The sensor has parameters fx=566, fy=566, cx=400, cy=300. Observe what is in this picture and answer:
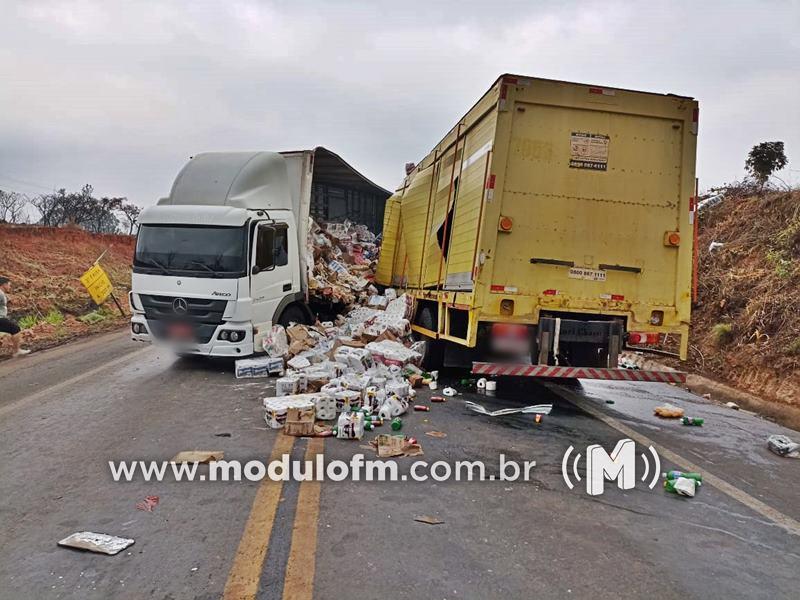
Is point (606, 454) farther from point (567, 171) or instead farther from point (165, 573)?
point (165, 573)

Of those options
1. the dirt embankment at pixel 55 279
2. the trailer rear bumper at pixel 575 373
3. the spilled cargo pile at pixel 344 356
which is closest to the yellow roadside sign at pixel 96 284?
the dirt embankment at pixel 55 279

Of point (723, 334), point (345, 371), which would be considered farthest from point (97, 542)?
point (723, 334)

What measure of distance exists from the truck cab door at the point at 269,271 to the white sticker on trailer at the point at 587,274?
4.34 meters

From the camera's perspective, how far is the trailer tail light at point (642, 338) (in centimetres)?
642

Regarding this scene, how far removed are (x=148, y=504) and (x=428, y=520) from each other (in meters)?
1.78

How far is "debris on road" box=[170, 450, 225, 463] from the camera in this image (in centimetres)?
440

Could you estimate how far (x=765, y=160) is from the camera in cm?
1302

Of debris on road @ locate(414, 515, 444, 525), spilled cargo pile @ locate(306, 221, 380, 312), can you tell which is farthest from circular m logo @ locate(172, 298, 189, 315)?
debris on road @ locate(414, 515, 444, 525)

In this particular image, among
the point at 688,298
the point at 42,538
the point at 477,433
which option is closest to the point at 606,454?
the point at 477,433

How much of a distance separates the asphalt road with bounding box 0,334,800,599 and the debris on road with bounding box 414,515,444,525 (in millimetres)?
63

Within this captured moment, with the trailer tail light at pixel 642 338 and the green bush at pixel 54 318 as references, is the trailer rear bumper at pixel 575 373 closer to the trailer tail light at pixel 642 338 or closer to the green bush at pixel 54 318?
the trailer tail light at pixel 642 338

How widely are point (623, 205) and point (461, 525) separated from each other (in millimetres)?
4391

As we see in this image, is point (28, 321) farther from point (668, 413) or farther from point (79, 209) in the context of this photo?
point (79, 209)

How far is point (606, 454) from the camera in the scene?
16.2 feet
